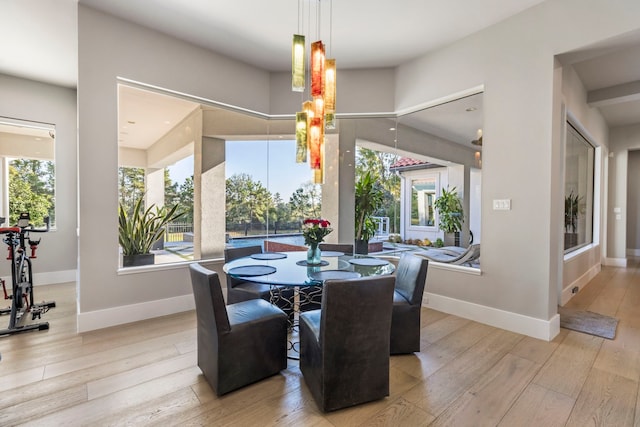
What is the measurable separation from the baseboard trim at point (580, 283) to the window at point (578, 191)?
0.46 metres

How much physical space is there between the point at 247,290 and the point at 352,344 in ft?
4.63

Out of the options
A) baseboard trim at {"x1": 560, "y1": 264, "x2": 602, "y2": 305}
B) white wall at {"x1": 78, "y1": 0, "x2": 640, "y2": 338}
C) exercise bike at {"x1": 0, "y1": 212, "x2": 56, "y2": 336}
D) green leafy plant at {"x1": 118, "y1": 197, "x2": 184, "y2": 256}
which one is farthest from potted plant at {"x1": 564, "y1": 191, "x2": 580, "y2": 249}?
exercise bike at {"x1": 0, "y1": 212, "x2": 56, "y2": 336}

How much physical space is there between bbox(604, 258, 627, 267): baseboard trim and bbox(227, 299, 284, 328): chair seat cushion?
7564 mm

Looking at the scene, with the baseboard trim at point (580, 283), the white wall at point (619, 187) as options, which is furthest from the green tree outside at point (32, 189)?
the white wall at point (619, 187)

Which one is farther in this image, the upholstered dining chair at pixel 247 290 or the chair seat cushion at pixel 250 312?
the upholstered dining chair at pixel 247 290

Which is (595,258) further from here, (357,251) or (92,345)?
(92,345)

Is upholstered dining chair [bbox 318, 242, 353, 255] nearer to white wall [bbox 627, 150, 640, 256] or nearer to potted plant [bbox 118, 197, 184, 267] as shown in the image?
potted plant [bbox 118, 197, 184, 267]

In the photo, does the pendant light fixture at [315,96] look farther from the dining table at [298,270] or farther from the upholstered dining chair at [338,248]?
the upholstered dining chair at [338,248]

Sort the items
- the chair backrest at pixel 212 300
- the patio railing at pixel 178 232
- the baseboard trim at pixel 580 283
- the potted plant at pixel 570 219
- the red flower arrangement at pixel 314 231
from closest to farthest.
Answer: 1. the chair backrest at pixel 212 300
2. the red flower arrangement at pixel 314 231
3. the patio railing at pixel 178 232
4. the baseboard trim at pixel 580 283
5. the potted plant at pixel 570 219

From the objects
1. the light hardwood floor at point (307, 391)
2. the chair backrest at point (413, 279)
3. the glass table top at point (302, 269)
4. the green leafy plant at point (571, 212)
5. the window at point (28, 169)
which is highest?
the window at point (28, 169)

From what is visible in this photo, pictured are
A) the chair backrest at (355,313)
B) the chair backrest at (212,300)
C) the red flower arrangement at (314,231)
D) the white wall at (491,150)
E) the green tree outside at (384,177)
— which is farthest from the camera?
the green tree outside at (384,177)

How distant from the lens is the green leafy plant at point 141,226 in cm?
339

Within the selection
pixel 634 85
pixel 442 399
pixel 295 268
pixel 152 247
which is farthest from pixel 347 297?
pixel 634 85

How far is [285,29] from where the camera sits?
10.9 ft
